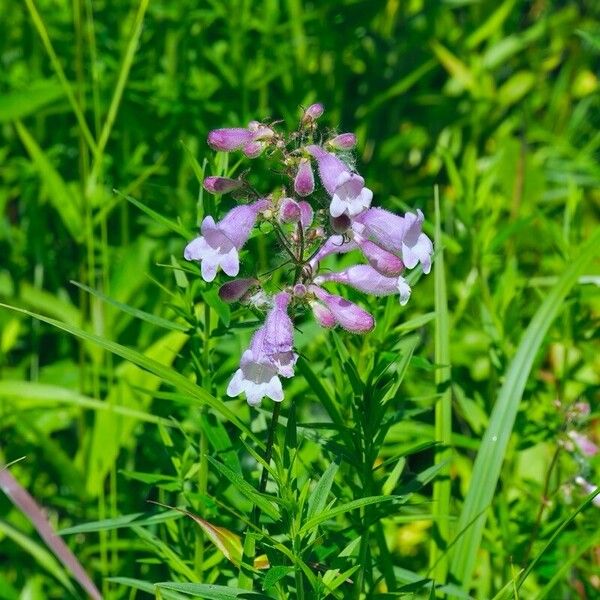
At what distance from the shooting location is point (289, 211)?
1304mm

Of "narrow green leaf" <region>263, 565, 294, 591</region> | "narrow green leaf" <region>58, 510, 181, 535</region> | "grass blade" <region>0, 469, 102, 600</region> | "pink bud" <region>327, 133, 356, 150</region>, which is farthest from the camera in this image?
"grass blade" <region>0, 469, 102, 600</region>

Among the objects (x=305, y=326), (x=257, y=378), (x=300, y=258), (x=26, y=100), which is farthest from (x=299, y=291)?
(x=26, y=100)

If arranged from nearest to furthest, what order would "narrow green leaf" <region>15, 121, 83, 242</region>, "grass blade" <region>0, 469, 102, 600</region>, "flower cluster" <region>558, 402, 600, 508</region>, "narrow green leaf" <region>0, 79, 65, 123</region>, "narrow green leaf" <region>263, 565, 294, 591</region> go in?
"narrow green leaf" <region>263, 565, 294, 591</region> → "grass blade" <region>0, 469, 102, 600</region> → "flower cluster" <region>558, 402, 600, 508</region> → "narrow green leaf" <region>15, 121, 83, 242</region> → "narrow green leaf" <region>0, 79, 65, 123</region>

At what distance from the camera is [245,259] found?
1.55 meters

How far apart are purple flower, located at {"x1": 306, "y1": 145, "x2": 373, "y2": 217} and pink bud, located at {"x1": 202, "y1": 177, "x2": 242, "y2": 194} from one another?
126 millimetres

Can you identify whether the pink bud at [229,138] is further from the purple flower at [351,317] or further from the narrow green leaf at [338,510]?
the narrow green leaf at [338,510]

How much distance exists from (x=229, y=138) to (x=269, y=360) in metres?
0.36

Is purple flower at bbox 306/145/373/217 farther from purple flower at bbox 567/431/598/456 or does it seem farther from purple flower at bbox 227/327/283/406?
purple flower at bbox 567/431/598/456

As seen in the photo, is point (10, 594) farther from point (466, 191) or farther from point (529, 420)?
point (466, 191)

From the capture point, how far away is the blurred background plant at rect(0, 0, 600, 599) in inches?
61.1

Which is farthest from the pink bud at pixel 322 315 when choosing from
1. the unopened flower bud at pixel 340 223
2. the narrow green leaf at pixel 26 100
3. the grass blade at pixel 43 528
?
the narrow green leaf at pixel 26 100

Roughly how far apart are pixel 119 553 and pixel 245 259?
45.1 inches

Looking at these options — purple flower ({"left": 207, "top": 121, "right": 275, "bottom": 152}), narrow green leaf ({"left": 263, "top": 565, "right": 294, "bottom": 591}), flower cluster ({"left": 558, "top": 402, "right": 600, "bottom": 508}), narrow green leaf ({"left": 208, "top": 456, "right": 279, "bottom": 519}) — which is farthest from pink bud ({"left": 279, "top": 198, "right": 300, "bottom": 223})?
flower cluster ({"left": 558, "top": 402, "right": 600, "bottom": 508})

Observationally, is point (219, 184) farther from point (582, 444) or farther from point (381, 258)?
point (582, 444)
